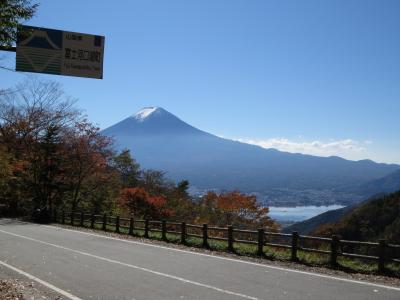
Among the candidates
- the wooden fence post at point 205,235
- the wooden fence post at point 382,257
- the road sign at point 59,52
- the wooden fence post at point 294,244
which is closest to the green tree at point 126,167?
the wooden fence post at point 205,235

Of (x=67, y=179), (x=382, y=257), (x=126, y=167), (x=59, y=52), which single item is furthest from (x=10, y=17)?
(x=126, y=167)

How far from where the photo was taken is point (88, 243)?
17.8 meters

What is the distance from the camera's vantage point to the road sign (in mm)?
7000

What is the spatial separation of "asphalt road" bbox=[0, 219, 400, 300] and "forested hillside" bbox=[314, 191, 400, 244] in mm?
33578

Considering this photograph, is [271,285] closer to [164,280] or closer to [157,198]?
[164,280]

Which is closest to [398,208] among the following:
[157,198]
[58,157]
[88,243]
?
[157,198]

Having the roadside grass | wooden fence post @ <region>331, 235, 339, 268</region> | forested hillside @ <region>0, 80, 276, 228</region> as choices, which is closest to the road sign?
wooden fence post @ <region>331, 235, 339, 268</region>

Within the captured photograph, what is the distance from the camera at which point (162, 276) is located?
10750 mm

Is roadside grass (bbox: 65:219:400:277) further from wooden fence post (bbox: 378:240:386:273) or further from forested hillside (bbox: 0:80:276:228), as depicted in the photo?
forested hillside (bbox: 0:80:276:228)

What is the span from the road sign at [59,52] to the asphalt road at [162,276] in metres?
4.20

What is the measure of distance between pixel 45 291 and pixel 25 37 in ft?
17.1

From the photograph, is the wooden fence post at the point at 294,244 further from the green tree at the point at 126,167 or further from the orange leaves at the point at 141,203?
the green tree at the point at 126,167

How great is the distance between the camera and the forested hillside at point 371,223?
45375 millimetres

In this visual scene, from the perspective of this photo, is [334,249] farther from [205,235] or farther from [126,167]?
[126,167]
